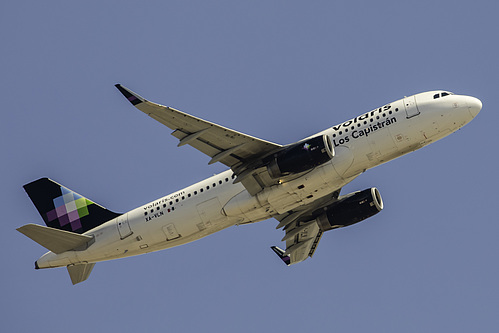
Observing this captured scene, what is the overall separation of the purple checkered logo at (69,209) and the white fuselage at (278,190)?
1.91 meters

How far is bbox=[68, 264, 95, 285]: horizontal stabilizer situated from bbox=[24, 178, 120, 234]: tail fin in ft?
8.13

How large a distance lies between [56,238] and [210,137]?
44.8 ft

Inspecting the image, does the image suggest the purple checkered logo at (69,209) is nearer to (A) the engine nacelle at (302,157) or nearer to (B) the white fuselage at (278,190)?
(B) the white fuselage at (278,190)

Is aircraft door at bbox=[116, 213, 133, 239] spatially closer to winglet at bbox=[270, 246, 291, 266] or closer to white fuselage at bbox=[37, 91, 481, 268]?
white fuselage at bbox=[37, 91, 481, 268]

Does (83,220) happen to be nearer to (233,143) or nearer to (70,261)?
(70,261)

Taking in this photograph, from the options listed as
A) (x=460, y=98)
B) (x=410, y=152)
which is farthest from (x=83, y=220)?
(x=460, y=98)

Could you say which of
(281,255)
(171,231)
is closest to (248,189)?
(171,231)

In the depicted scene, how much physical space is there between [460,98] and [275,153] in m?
11.9

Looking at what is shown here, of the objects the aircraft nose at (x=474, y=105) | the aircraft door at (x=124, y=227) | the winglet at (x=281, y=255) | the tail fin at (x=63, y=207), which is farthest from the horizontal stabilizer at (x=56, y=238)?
the aircraft nose at (x=474, y=105)

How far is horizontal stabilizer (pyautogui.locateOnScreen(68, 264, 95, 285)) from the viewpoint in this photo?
54812 millimetres

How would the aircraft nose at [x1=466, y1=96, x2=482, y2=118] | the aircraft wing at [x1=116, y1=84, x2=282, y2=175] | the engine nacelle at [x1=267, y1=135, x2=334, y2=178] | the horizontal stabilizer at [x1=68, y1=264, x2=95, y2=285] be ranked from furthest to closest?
1. the horizontal stabilizer at [x1=68, y1=264, x2=95, y2=285]
2. the aircraft nose at [x1=466, y1=96, x2=482, y2=118]
3. the engine nacelle at [x1=267, y1=135, x2=334, y2=178]
4. the aircraft wing at [x1=116, y1=84, x2=282, y2=175]

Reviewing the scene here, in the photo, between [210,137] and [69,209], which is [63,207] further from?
[210,137]

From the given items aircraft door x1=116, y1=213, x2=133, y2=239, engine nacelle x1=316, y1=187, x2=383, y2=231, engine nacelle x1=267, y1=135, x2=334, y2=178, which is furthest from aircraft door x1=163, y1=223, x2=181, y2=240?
engine nacelle x1=316, y1=187, x2=383, y2=231

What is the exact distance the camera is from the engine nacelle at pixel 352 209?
5400 cm
